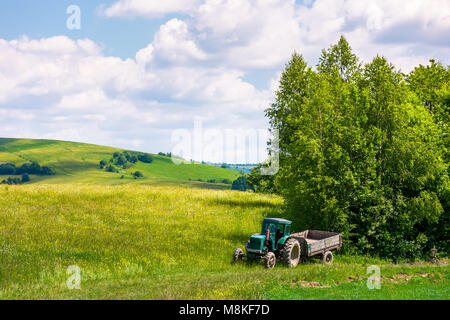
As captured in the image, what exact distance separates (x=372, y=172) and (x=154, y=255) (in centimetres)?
1385

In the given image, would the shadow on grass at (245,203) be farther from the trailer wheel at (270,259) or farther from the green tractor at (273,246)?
the trailer wheel at (270,259)

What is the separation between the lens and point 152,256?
20.3 meters

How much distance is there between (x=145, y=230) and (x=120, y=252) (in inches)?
212

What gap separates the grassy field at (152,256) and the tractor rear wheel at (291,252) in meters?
0.50

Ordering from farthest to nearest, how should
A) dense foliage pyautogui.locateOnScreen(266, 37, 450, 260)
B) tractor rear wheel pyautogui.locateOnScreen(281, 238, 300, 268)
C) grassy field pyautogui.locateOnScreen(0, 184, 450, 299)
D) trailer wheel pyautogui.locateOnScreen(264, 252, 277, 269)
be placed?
1. dense foliage pyautogui.locateOnScreen(266, 37, 450, 260)
2. tractor rear wheel pyautogui.locateOnScreen(281, 238, 300, 268)
3. trailer wheel pyautogui.locateOnScreen(264, 252, 277, 269)
4. grassy field pyautogui.locateOnScreen(0, 184, 450, 299)

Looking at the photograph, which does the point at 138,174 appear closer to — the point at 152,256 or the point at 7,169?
the point at 7,169

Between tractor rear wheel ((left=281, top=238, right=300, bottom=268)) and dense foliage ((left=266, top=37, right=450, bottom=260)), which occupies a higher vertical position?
dense foliage ((left=266, top=37, right=450, bottom=260))

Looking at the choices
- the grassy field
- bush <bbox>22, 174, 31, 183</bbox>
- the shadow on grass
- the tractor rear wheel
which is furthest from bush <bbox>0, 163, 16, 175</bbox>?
the tractor rear wheel

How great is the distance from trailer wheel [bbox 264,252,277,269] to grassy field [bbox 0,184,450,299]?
40 centimetres

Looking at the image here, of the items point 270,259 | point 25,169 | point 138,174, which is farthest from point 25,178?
point 270,259

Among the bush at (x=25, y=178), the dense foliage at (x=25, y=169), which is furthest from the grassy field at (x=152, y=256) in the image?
the dense foliage at (x=25, y=169)

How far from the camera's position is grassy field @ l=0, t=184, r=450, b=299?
13.8m

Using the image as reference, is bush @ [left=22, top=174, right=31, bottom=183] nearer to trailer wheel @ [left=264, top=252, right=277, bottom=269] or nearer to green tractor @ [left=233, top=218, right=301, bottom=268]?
green tractor @ [left=233, top=218, right=301, bottom=268]
